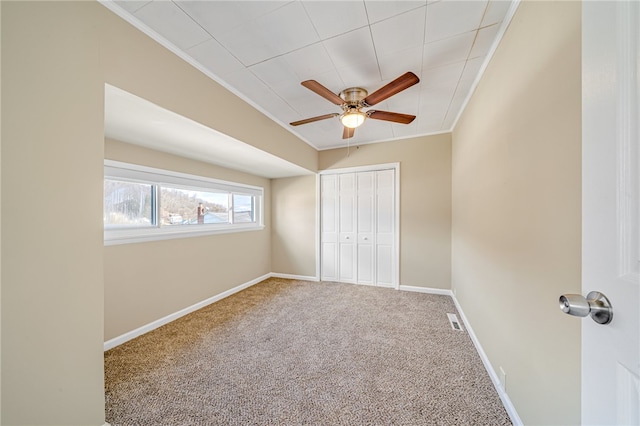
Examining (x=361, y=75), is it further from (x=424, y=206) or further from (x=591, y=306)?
(x=424, y=206)

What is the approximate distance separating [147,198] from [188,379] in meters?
1.88

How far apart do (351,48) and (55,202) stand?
6.55 ft

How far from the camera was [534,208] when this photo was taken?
1.12 meters

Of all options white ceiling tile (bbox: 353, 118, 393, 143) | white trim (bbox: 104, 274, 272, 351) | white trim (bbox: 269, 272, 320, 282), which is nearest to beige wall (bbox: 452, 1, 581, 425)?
white ceiling tile (bbox: 353, 118, 393, 143)

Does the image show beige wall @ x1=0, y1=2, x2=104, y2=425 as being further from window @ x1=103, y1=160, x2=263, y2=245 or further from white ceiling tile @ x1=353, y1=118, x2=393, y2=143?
white ceiling tile @ x1=353, y1=118, x2=393, y2=143

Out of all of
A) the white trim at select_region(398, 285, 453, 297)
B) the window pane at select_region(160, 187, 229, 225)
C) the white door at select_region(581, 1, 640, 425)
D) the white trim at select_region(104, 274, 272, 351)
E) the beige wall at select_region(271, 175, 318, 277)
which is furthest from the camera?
the beige wall at select_region(271, 175, 318, 277)

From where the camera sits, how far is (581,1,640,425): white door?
1.45ft

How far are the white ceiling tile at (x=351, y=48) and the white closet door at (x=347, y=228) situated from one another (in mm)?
2231

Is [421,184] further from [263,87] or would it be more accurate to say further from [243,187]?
[243,187]

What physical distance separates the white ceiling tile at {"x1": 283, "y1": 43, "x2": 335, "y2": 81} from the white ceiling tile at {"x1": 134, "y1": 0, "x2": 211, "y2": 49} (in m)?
0.61

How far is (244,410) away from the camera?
1.44 metres

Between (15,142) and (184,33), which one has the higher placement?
(184,33)

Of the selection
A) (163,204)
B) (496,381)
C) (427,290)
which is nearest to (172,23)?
(163,204)

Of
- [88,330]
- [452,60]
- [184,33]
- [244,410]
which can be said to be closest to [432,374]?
[244,410]
